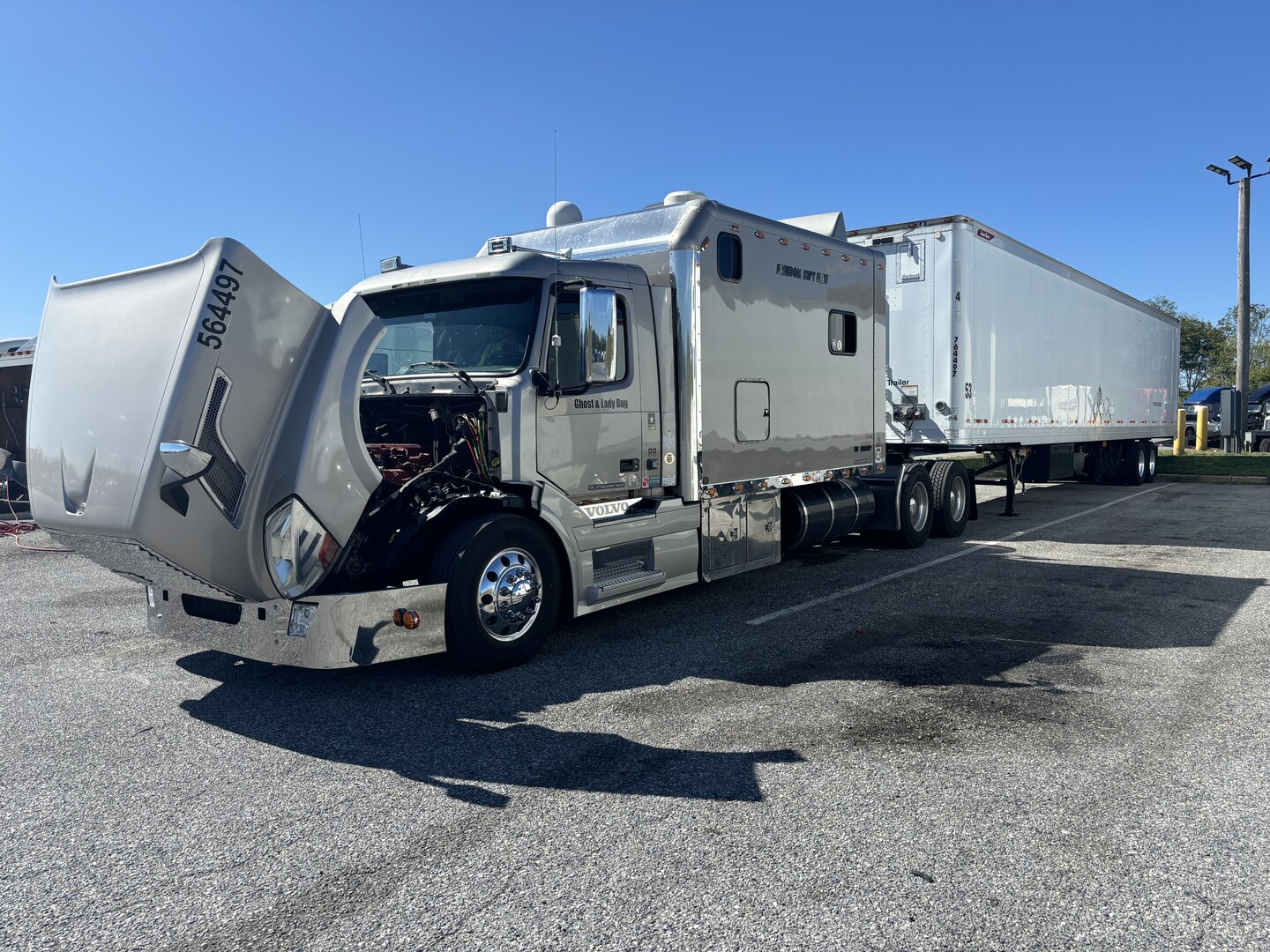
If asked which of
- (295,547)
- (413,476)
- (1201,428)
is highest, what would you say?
(1201,428)

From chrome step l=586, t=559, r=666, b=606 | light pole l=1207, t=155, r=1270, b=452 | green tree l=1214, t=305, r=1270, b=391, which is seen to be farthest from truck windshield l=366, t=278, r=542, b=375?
green tree l=1214, t=305, r=1270, b=391

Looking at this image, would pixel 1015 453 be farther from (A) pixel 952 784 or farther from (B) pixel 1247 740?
(A) pixel 952 784

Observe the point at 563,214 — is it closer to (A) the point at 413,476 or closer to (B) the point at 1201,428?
(A) the point at 413,476

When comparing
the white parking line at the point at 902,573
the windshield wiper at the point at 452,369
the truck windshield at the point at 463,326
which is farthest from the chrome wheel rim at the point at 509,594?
the white parking line at the point at 902,573

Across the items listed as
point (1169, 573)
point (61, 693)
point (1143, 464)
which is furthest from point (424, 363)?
point (1143, 464)

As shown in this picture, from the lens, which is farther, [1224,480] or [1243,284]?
[1243,284]

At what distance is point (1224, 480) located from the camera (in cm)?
1942

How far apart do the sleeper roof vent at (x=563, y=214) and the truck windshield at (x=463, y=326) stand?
7.76ft

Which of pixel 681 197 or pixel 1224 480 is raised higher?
pixel 681 197

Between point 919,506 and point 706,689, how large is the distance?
6138 millimetres

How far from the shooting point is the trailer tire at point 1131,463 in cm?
1889

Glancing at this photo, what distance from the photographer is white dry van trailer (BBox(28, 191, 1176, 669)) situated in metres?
4.48

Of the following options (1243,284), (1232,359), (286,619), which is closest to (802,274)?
(286,619)

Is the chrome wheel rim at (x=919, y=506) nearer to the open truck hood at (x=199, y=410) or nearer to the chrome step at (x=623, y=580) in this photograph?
the chrome step at (x=623, y=580)
